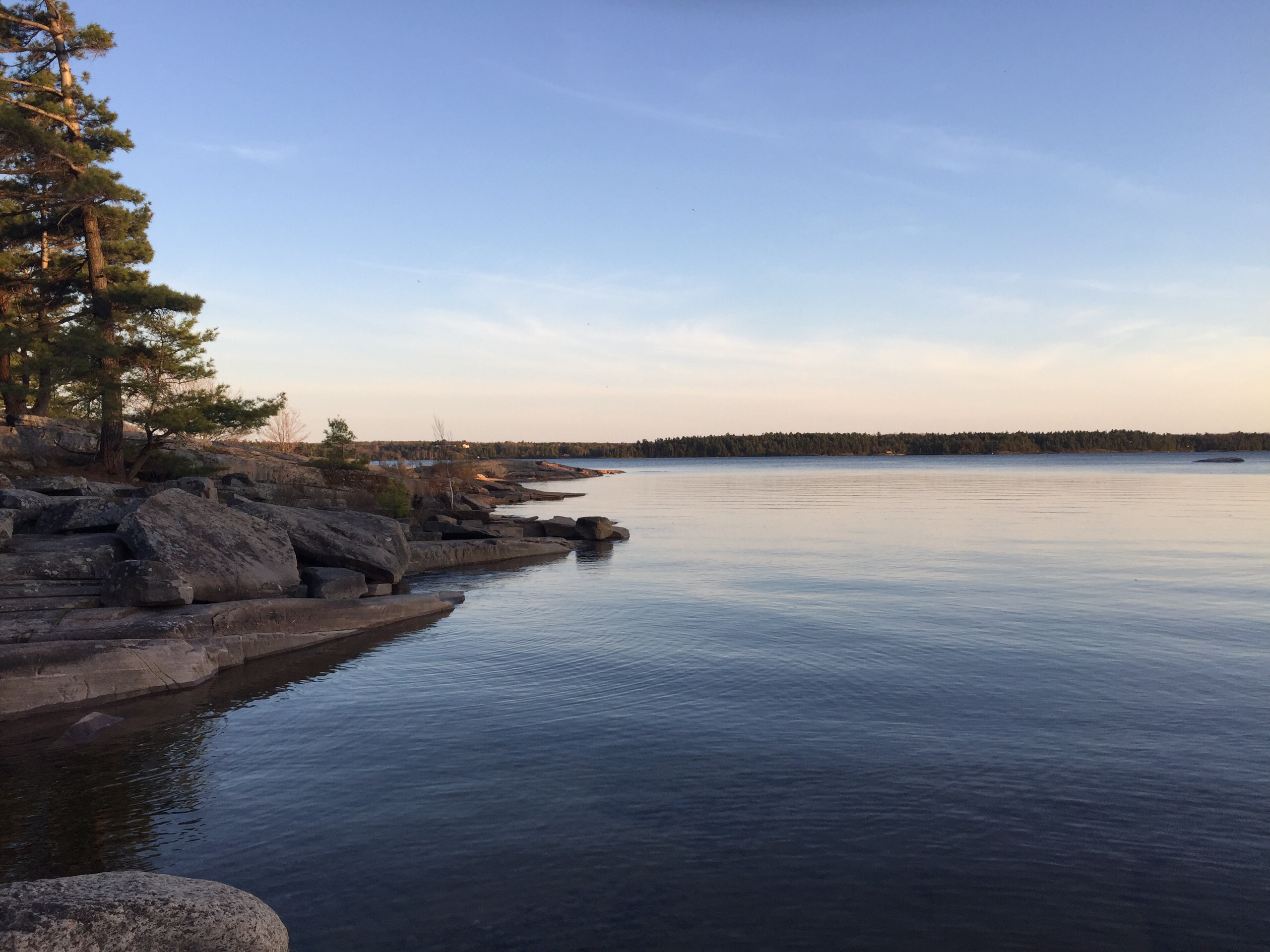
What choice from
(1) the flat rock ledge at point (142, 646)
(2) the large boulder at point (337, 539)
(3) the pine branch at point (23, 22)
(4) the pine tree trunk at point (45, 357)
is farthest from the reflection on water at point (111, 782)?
(3) the pine branch at point (23, 22)

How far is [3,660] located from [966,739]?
41.2 feet

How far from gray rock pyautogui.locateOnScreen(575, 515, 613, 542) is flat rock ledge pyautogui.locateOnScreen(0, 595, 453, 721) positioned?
17.9m

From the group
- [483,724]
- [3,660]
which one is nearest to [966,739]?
[483,724]

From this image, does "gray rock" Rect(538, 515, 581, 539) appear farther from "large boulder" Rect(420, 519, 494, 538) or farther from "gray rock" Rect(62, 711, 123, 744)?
"gray rock" Rect(62, 711, 123, 744)

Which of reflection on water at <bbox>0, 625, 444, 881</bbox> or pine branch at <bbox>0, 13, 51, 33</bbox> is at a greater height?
pine branch at <bbox>0, 13, 51, 33</bbox>

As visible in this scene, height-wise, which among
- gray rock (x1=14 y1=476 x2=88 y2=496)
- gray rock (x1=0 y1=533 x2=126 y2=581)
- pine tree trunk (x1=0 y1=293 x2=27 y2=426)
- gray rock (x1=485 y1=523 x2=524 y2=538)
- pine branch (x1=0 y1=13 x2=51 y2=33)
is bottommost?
gray rock (x1=485 y1=523 x2=524 y2=538)

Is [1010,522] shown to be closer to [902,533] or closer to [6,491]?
[902,533]

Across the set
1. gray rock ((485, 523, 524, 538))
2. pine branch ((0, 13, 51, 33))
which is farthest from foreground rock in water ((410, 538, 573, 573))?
pine branch ((0, 13, 51, 33))

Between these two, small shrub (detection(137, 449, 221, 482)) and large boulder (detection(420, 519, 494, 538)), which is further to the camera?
large boulder (detection(420, 519, 494, 538))

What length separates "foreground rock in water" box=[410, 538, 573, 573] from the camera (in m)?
26.9

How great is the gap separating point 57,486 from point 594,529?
63.0 ft

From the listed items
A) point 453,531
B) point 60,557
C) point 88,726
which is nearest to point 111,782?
point 88,726

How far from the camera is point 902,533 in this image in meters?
33.9

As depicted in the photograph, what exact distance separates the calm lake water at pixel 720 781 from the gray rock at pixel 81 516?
5624 mm
